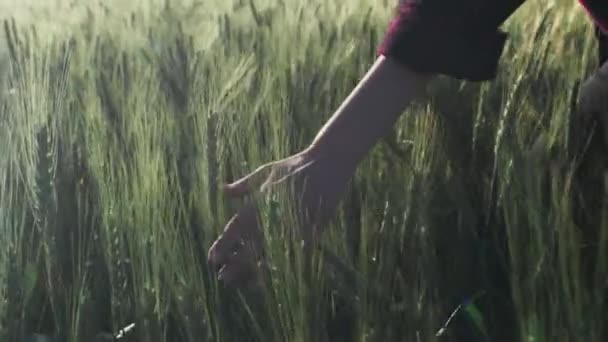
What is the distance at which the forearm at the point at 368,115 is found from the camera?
804 mm

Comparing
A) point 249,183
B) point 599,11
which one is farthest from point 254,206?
point 599,11

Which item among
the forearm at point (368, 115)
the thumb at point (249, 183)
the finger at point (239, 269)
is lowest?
the finger at point (239, 269)

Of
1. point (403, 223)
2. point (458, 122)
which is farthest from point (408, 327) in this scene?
point (458, 122)

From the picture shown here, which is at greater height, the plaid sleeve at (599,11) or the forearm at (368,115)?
the plaid sleeve at (599,11)

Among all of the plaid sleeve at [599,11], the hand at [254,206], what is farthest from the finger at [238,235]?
the plaid sleeve at [599,11]

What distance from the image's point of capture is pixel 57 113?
3.22 feet

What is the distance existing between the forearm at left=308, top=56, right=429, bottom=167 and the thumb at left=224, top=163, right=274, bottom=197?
44mm

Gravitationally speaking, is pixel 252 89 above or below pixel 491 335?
above

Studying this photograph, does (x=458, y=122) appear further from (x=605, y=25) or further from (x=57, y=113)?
(x=57, y=113)

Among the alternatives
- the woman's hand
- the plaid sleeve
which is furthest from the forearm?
the plaid sleeve

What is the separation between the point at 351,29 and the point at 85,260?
0.38 m

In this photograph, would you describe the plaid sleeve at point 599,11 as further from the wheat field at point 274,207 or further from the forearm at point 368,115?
the forearm at point 368,115

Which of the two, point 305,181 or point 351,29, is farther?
point 351,29

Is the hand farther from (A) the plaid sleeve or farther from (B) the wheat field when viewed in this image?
(A) the plaid sleeve
